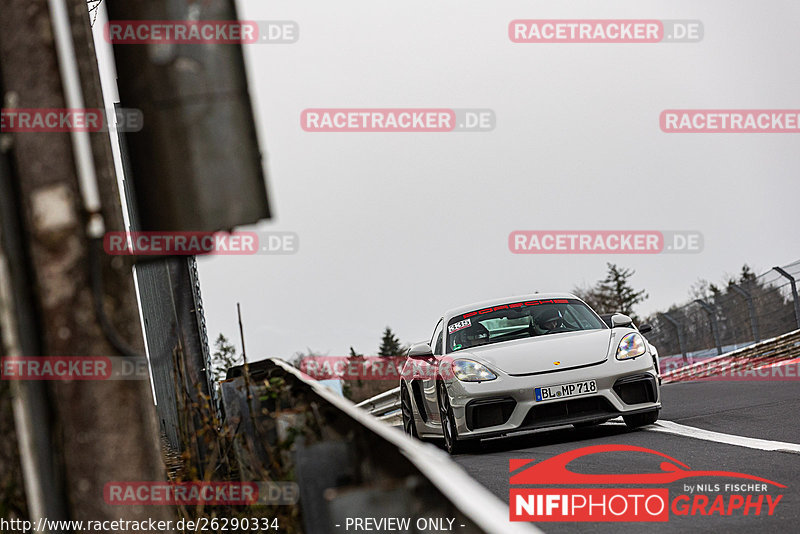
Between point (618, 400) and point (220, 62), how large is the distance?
22.5 ft

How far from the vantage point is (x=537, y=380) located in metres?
8.84

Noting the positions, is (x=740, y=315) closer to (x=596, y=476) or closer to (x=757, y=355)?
(x=757, y=355)

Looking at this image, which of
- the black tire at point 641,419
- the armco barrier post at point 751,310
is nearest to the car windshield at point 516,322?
the black tire at point 641,419

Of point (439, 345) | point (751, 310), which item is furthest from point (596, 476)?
point (751, 310)

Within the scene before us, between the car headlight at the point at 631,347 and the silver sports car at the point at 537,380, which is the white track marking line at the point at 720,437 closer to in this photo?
the silver sports car at the point at 537,380

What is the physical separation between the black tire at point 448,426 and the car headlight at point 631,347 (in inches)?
62.4

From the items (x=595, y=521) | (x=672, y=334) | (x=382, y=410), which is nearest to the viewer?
(x=595, y=521)

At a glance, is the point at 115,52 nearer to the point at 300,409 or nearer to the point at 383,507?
the point at 383,507

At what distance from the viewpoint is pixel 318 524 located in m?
3.19

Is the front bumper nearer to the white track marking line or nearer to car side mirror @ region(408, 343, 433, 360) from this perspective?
the white track marking line

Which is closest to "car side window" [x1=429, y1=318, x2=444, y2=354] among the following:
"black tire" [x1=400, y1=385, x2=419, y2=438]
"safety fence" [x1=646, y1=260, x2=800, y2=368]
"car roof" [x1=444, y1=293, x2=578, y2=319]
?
"car roof" [x1=444, y1=293, x2=578, y2=319]

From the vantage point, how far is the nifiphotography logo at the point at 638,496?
578cm

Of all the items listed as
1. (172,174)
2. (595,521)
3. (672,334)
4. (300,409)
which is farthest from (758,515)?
(672,334)

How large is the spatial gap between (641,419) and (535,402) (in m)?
1.30
